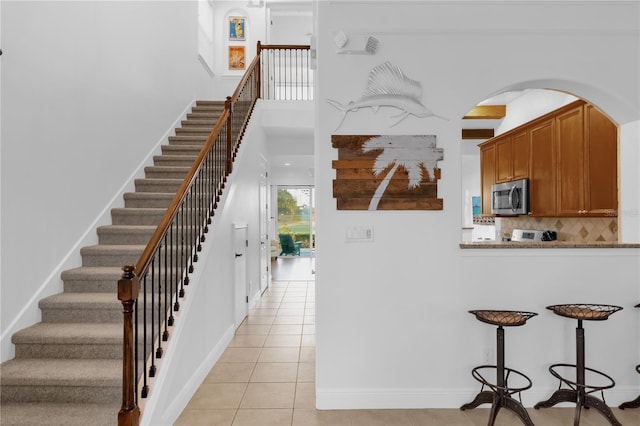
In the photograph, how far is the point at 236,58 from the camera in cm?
806

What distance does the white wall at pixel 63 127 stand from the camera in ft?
8.52

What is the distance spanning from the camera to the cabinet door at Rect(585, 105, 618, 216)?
3189 millimetres

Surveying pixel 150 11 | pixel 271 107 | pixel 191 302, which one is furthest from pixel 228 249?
pixel 150 11

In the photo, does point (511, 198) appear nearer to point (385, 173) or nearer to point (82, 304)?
point (385, 173)

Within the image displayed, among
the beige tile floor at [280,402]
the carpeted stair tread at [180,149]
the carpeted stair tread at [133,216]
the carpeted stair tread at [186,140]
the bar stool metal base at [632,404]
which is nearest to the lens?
the beige tile floor at [280,402]

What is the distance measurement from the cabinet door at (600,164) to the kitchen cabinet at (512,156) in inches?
36.4

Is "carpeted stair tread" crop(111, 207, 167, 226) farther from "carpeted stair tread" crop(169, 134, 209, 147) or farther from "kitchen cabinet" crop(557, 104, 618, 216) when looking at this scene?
"kitchen cabinet" crop(557, 104, 618, 216)

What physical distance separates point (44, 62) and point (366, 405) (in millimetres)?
3704

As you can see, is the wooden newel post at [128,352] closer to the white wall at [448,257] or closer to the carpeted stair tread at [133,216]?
the white wall at [448,257]

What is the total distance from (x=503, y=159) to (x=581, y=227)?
4.50ft

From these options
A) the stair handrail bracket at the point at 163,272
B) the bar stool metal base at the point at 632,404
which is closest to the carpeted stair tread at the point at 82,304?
the stair handrail bracket at the point at 163,272

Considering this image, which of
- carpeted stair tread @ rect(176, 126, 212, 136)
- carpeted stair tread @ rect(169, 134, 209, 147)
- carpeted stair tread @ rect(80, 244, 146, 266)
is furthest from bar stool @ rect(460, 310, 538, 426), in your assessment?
carpeted stair tread @ rect(176, 126, 212, 136)

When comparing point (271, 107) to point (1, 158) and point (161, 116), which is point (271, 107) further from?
point (1, 158)

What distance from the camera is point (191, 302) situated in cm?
281
